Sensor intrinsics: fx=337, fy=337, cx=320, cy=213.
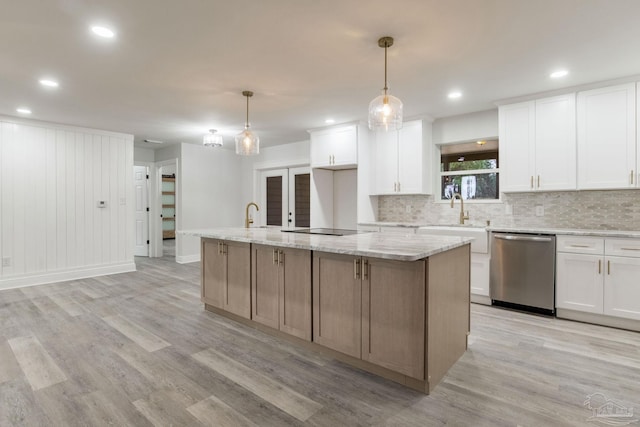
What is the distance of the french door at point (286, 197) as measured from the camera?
6770mm

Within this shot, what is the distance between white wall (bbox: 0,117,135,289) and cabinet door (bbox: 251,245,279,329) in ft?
12.9

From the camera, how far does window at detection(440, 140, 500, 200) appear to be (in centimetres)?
452

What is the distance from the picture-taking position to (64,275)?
5.22 meters

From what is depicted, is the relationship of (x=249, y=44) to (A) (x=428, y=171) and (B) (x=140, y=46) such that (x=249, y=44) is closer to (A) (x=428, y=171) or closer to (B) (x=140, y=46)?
(B) (x=140, y=46)

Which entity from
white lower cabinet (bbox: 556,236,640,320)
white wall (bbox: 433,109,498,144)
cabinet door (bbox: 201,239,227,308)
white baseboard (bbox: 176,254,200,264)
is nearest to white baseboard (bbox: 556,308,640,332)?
white lower cabinet (bbox: 556,236,640,320)

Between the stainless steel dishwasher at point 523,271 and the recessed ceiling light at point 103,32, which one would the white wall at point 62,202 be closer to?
the recessed ceiling light at point 103,32

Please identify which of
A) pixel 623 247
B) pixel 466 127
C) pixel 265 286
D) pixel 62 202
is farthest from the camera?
pixel 62 202

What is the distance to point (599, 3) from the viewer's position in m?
2.10

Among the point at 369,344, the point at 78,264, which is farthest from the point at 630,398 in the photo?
the point at 78,264

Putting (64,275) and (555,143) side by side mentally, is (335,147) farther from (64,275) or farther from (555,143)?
(64,275)

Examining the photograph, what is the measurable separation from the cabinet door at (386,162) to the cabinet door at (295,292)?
105 inches

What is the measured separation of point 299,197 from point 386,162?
2299 millimetres

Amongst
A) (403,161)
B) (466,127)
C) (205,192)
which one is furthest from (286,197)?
(466,127)

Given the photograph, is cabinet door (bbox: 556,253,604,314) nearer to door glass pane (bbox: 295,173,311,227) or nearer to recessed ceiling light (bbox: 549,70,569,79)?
recessed ceiling light (bbox: 549,70,569,79)
